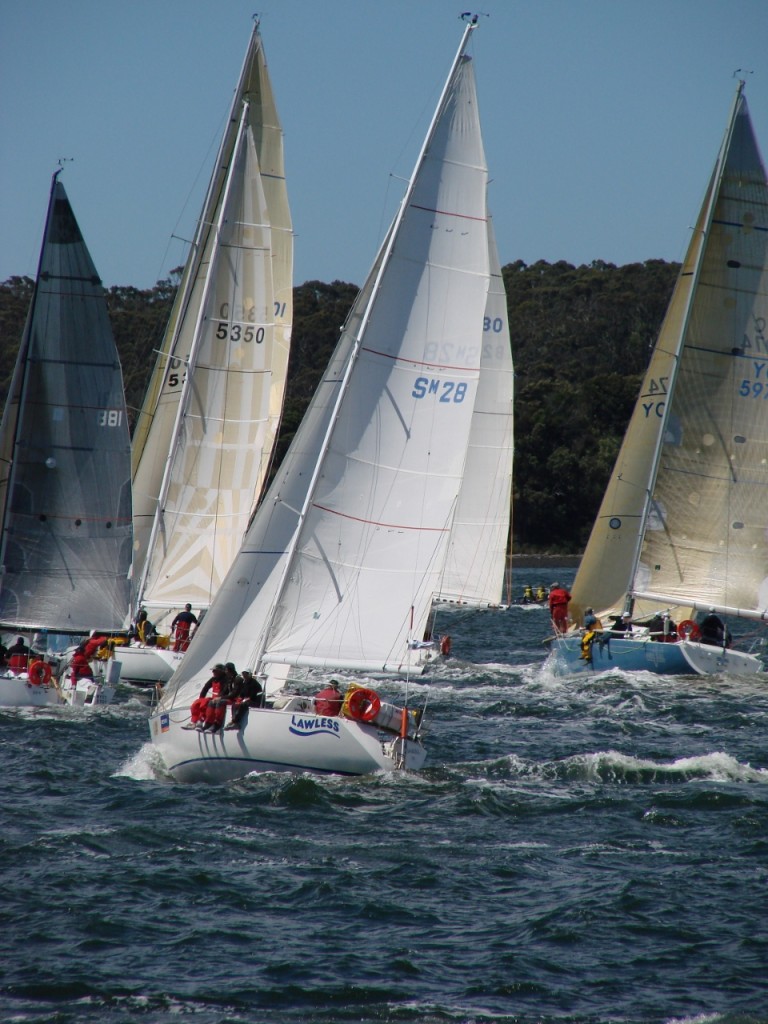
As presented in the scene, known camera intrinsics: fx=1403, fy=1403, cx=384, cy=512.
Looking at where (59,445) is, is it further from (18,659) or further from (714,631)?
(714,631)

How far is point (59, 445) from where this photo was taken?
26406 mm

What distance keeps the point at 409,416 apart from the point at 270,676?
418cm

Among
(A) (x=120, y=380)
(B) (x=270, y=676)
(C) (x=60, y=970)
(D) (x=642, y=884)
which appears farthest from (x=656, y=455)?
(C) (x=60, y=970)

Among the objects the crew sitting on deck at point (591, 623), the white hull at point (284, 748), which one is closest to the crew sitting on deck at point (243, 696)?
the white hull at point (284, 748)

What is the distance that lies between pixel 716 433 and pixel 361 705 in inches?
672

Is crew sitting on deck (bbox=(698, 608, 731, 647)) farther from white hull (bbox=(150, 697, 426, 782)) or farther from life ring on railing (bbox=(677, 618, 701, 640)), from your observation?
white hull (bbox=(150, 697, 426, 782))

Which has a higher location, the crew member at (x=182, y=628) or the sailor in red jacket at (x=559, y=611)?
the sailor in red jacket at (x=559, y=611)

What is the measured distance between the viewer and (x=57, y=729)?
75.5 feet

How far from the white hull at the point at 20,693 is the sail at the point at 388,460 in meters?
6.10

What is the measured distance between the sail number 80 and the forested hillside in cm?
4958

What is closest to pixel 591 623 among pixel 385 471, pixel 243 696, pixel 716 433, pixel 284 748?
pixel 716 433

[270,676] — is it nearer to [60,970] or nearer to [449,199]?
[449,199]

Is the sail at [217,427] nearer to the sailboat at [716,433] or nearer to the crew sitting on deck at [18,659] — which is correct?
the crew sitting on deck at [18,659]

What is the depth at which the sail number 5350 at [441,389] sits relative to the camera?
64.7 ft
